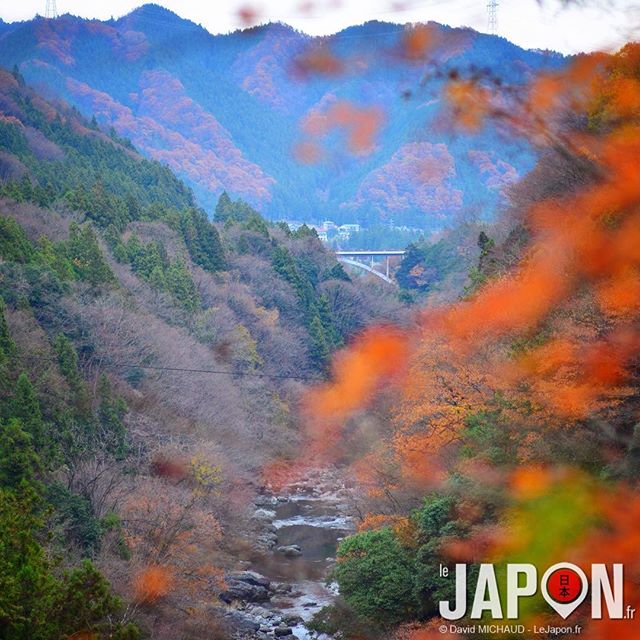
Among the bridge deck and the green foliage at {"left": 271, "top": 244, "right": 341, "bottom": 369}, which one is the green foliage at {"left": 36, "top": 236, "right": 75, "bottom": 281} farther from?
the bridge deck

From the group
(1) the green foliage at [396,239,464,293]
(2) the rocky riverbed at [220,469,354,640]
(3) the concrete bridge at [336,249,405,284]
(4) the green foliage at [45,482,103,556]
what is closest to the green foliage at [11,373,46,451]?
(4) the green foliage at [45,482,103,556]

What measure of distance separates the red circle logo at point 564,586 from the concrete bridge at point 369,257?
159 feet

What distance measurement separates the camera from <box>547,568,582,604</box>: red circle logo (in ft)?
34.2

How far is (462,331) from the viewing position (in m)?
19.9

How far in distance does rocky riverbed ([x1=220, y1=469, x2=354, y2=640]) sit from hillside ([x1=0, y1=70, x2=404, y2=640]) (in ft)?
2.75

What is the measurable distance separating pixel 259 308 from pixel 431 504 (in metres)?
26.5

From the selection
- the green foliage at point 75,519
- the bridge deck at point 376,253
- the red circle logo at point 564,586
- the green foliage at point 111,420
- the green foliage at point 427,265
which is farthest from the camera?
the bridge deck at point 376,253

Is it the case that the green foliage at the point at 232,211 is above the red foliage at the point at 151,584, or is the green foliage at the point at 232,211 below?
above

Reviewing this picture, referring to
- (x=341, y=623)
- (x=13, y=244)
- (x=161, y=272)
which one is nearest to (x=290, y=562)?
(x=341, y=623)

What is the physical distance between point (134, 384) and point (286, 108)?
15316 mm

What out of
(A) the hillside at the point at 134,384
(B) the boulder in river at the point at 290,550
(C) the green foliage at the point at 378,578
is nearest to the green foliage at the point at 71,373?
(A) the hillside at the point at 134,384

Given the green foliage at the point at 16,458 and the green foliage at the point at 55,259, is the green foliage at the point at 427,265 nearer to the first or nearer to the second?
the green foliage at the point at 55,259

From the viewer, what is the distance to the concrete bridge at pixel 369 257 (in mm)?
61697

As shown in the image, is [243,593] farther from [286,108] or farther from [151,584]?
[286,108]
